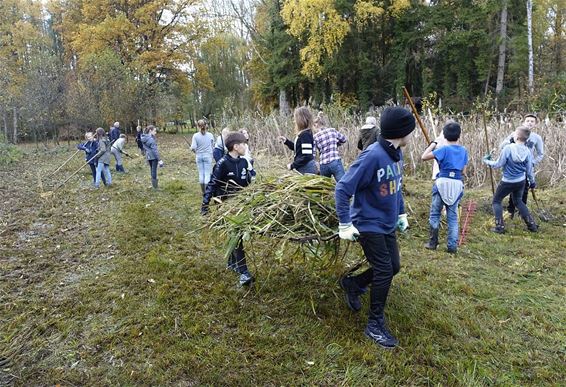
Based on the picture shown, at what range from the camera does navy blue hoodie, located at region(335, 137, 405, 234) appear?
9.88 feet

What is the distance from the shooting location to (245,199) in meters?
3.90

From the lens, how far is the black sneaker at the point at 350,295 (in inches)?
144

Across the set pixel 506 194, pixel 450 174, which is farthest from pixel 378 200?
pixel 506 194

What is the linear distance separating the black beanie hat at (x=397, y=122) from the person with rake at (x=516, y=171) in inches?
143

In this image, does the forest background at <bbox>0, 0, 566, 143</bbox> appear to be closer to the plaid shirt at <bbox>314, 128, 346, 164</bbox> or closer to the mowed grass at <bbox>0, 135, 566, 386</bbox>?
the plaid shirt at <bbox>314, 128, 346, 164</bbox>

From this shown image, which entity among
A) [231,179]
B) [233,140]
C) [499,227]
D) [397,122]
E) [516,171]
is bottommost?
[499,227]

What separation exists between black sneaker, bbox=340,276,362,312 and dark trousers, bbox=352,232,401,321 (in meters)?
0.39

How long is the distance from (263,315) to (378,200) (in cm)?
154

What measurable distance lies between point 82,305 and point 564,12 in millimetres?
38425

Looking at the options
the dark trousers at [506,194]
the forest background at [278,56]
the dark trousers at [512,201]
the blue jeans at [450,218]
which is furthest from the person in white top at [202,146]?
the forest background at [278,56]

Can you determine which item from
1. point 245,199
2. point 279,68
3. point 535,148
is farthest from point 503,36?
point 245,199

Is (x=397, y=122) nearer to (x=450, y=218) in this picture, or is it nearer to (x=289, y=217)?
(x=289, y=217)

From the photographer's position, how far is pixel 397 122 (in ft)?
10.0

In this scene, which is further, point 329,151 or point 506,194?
point 329,151
